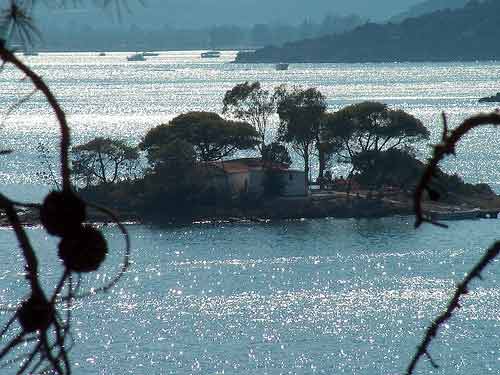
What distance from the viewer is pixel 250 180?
47750 millimetres

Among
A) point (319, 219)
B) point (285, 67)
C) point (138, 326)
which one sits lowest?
point (285, 67)

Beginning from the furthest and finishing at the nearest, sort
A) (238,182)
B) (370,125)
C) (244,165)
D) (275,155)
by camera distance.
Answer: (275,155) < (370,125) < (244,165) < (238,182)

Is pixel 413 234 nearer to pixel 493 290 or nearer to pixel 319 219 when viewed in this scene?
pixel 319 219

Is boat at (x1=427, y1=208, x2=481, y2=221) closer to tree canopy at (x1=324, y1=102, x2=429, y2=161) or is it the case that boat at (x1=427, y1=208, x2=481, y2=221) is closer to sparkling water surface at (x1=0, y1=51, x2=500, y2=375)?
sparkling water surface at (x1=0, y1=51, x2=500, y2=375)

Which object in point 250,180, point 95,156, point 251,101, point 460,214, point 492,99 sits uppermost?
point 251,101

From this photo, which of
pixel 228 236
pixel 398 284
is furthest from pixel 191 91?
pixel 398 284

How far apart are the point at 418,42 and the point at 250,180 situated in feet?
460

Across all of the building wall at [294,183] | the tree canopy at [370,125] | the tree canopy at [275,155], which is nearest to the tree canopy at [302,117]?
the tree canopy at [370,125]

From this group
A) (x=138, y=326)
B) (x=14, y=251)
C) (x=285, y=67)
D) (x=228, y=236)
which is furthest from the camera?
(x=285, y=67)

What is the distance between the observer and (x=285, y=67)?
17250 centimetres

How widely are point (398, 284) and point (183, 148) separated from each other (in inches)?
618

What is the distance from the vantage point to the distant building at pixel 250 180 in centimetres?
4706

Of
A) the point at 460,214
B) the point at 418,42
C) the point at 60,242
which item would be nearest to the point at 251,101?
the point at 460,214

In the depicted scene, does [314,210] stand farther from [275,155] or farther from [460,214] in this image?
[460,214]
